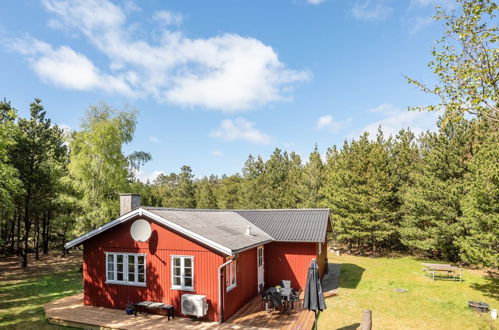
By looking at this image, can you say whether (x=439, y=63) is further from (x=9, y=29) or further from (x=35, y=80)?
(x=35, y=80)

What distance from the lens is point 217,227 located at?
14539mm

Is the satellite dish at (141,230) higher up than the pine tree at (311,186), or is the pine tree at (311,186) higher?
the pine tree at (311,186)

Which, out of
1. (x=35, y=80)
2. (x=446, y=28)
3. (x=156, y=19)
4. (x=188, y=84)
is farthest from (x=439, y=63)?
(x=35, y=80)

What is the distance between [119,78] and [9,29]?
4.93 metres

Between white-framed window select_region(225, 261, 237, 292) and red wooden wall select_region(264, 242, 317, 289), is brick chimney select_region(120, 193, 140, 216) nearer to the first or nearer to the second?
white-framed window select_region(225, 261, 237, 292)

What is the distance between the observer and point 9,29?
12.4 m

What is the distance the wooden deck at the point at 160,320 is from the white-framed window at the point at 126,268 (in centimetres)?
127

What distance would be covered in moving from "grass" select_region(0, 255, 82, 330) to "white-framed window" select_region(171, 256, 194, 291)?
459 cm

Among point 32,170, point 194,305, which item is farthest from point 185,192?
point 194,305

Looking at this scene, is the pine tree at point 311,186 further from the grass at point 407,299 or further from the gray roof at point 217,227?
the gray roof at point 217,227

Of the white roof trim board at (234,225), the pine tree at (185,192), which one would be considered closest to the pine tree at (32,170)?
the white roof trim board at (234,225)

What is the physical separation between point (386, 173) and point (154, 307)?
24177mm

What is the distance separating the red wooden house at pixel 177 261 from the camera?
1175cm

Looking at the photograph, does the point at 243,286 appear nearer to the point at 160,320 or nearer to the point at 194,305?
the point at 194,305
